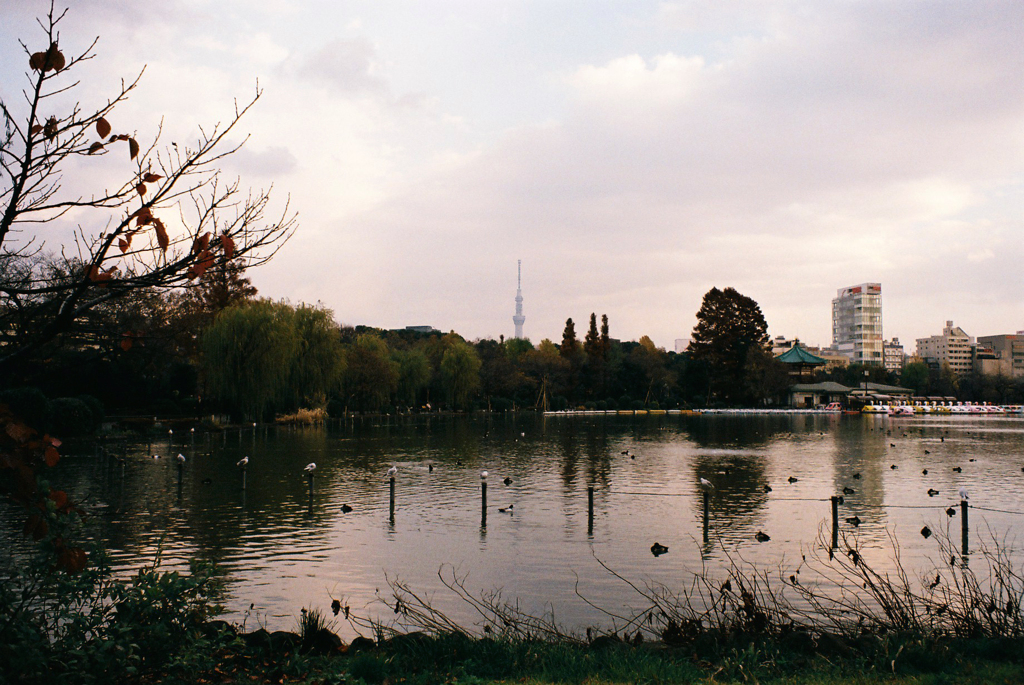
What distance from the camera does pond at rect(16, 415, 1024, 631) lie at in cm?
1341

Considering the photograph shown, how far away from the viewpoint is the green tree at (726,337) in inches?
4141

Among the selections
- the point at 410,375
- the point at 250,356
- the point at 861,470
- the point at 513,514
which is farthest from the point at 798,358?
the point at 513,514

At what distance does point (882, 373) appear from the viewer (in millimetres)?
148875

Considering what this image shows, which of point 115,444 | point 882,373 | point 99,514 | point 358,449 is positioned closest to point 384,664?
point 99,514

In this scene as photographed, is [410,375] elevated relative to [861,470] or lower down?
elevated

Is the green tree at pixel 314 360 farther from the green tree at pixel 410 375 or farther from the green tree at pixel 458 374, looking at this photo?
the green tree at pixel 458 374

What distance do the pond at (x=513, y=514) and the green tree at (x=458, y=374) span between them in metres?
47.6

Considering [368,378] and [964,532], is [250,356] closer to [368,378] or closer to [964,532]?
[368,378]

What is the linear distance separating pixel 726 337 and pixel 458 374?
39.7 metres

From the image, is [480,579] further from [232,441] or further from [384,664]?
[232,441]

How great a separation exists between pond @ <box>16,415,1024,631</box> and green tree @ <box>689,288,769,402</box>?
64.9 meters

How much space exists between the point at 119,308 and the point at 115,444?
23.6ft

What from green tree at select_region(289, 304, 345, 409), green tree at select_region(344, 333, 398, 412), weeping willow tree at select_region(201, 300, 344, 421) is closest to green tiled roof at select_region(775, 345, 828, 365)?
green tree at select_region(344, 333, 398, 412)

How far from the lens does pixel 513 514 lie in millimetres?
20172
